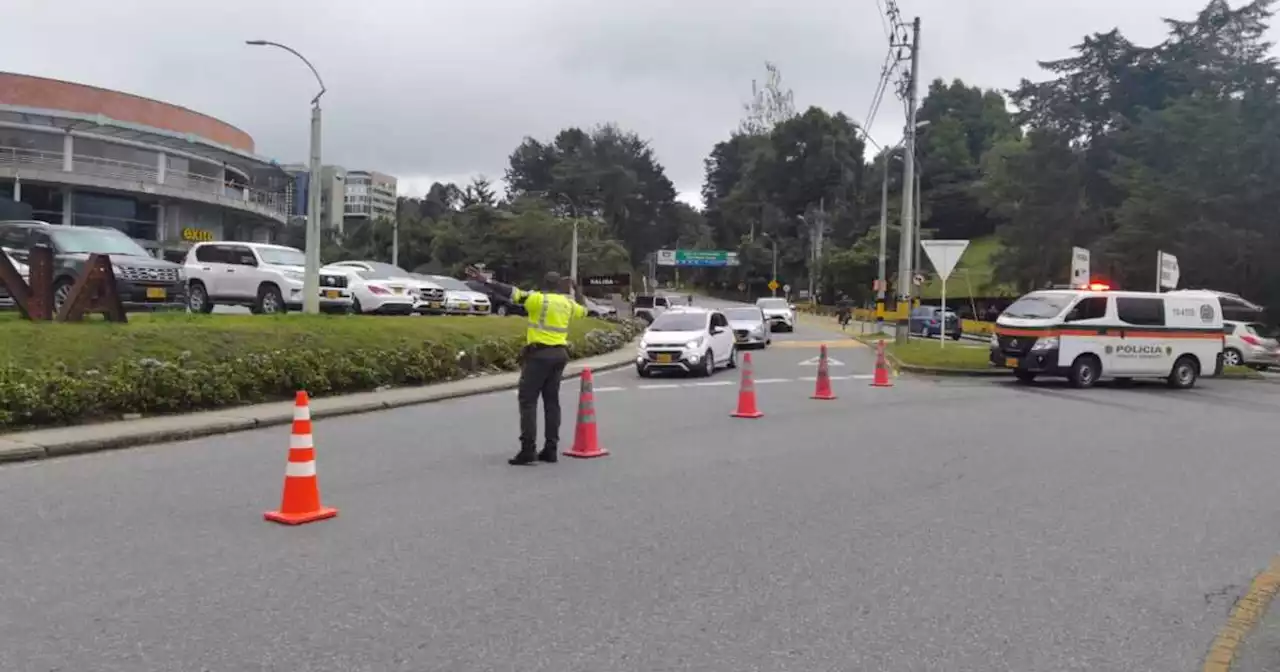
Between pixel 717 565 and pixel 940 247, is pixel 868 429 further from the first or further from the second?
pixel 940 247

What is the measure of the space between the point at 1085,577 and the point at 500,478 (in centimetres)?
488

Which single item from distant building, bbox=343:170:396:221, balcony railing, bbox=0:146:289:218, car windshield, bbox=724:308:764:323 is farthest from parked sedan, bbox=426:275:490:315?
distant building, bbox=343:170:396:221

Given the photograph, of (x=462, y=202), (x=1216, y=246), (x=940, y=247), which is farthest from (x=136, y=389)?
(x=462, y=202)

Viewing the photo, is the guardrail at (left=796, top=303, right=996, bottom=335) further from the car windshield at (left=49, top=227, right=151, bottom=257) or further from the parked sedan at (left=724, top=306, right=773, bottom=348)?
the car windshield at (left=49, top=227, right=151, bottom=257)

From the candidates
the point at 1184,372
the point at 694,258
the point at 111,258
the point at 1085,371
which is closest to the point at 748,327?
the point at 1085,371

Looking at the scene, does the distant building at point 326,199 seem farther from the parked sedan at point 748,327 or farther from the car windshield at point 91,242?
the car windshield at point 91,242

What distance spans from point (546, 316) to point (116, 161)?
55.0 metres

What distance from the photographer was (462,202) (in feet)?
333

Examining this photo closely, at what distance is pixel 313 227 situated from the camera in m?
21.4

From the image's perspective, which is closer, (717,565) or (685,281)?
(717,565)

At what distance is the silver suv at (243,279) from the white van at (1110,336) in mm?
14529

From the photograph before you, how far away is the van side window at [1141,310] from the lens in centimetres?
2059

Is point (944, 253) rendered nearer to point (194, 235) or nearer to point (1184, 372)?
point (1184, 372)

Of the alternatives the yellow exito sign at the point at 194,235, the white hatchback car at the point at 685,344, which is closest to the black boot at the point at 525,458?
the white hatchback car at the point at 685,344
